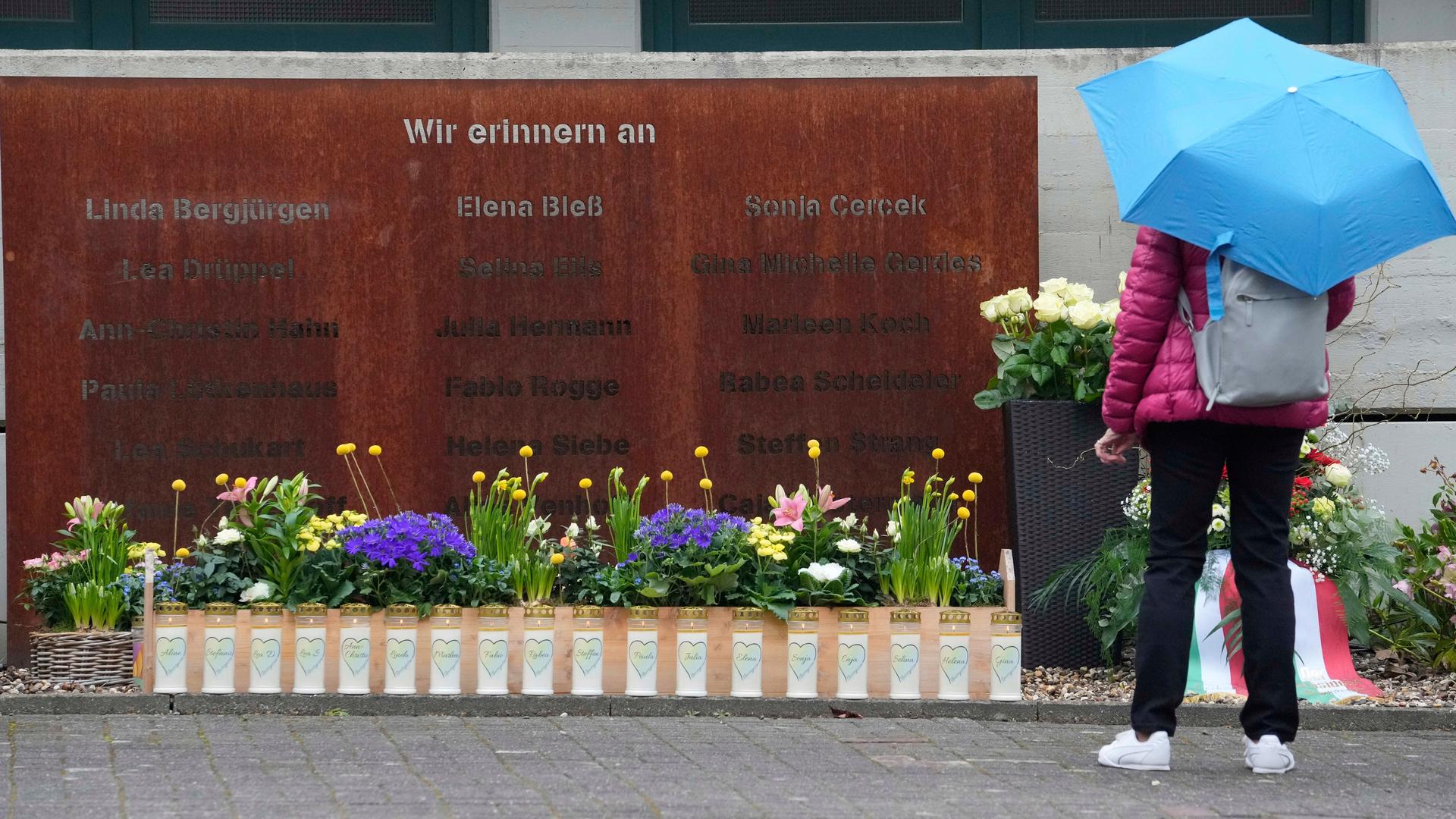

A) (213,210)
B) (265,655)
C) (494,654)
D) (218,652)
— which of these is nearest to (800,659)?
(494,654)

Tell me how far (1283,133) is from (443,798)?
7.82 ft

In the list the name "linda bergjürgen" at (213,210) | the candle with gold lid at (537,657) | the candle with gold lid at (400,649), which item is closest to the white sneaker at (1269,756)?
the candle with gold lid at (537,657)

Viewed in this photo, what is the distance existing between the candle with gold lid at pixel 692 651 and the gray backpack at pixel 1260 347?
1.84m

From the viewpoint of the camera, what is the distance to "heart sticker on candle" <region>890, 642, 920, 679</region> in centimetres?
500

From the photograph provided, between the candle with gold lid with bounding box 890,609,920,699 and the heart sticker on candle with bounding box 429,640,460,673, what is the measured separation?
1.31 metres

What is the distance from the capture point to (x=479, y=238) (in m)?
6.17

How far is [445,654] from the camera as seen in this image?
4.96 metres

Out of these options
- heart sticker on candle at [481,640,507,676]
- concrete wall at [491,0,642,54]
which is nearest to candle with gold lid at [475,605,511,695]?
heart sticker on candle at [481,640,507,676]

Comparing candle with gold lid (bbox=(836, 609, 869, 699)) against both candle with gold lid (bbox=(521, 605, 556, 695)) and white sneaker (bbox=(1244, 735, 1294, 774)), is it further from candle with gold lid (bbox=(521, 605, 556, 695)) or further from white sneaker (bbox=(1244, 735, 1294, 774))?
white sneaker (bbox=(1244, 735, 1294, 774))

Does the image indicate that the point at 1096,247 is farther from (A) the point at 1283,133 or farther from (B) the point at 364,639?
(B) the point at 364,639

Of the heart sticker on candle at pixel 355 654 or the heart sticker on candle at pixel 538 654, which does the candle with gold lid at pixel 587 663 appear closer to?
the heart sticker on candle at pixel 538 654

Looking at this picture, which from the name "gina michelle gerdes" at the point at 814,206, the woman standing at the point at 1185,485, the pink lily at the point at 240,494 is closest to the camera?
the woman standing at the point at 1185,485

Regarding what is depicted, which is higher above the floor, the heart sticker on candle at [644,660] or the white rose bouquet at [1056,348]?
the white rose bouquet at [1056,348]

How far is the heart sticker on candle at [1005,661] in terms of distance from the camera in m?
5.01
